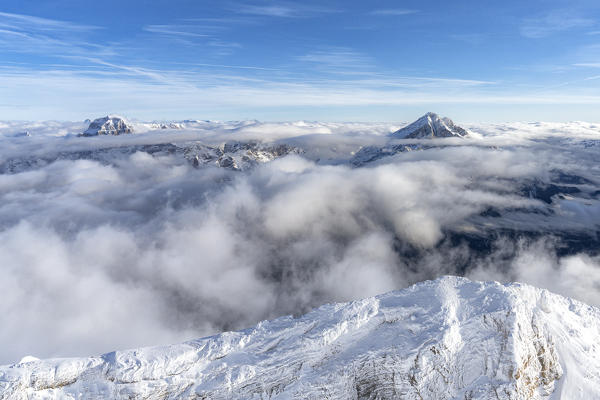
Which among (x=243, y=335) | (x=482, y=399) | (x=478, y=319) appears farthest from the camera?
(x=243, y=335)

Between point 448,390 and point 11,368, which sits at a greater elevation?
point 11,368

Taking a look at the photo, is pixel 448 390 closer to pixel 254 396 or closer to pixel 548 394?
pixel 548 394

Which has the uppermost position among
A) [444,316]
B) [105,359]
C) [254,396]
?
[444,316]

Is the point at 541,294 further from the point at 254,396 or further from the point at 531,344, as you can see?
the point at 254,396

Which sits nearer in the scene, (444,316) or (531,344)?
(531,344)

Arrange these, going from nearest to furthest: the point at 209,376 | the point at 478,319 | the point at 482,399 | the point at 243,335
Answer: the point at 482,399, the point at 209,376, the point at 478,319, the point at 243,335

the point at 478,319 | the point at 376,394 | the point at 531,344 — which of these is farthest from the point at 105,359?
the point at 531,344
